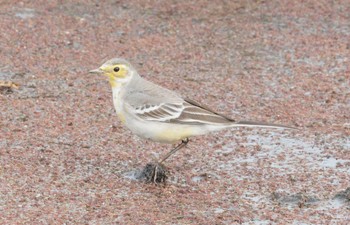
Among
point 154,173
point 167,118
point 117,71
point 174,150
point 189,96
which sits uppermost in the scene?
point 117,71

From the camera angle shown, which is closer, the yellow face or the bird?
the bird

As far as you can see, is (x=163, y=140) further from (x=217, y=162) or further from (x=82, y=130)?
(x=82, y=130)

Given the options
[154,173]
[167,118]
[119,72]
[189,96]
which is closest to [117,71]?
[119,72]

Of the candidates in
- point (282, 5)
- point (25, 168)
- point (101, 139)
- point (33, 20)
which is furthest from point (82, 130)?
point (282, 5)

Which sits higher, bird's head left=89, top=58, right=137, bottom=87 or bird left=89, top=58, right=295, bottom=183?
bird's head left=89, top=58, right=137, bottom=87

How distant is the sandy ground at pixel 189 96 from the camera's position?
24.9 ft

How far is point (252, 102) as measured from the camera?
10.1 metres

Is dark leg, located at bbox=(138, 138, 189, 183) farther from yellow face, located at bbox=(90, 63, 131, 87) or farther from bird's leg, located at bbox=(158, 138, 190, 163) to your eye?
yellow face, located at bbox=(90, 63, 131, 87)

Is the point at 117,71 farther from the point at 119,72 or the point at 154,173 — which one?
the point at 154,173

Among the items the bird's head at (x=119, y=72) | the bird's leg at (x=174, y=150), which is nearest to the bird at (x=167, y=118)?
the bird's leg at (x=174, y=150)

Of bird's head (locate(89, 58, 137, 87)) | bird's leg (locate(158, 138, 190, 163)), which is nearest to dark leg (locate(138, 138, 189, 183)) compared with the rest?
bird's leg (locate(158, 138, 190, 163))

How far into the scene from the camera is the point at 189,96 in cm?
1030

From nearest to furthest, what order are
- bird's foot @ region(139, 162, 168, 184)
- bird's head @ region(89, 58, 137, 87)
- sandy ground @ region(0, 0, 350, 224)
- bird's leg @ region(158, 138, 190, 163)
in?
sandy ground @ region(0, 0, 350, 224), bird's foot @ region(139, 162, 168, 184), bird's leg @ region(158, 138, 190, 163), bird's head @ region(89, 58, 137, 87)

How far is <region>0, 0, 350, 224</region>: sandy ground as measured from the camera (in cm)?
759
